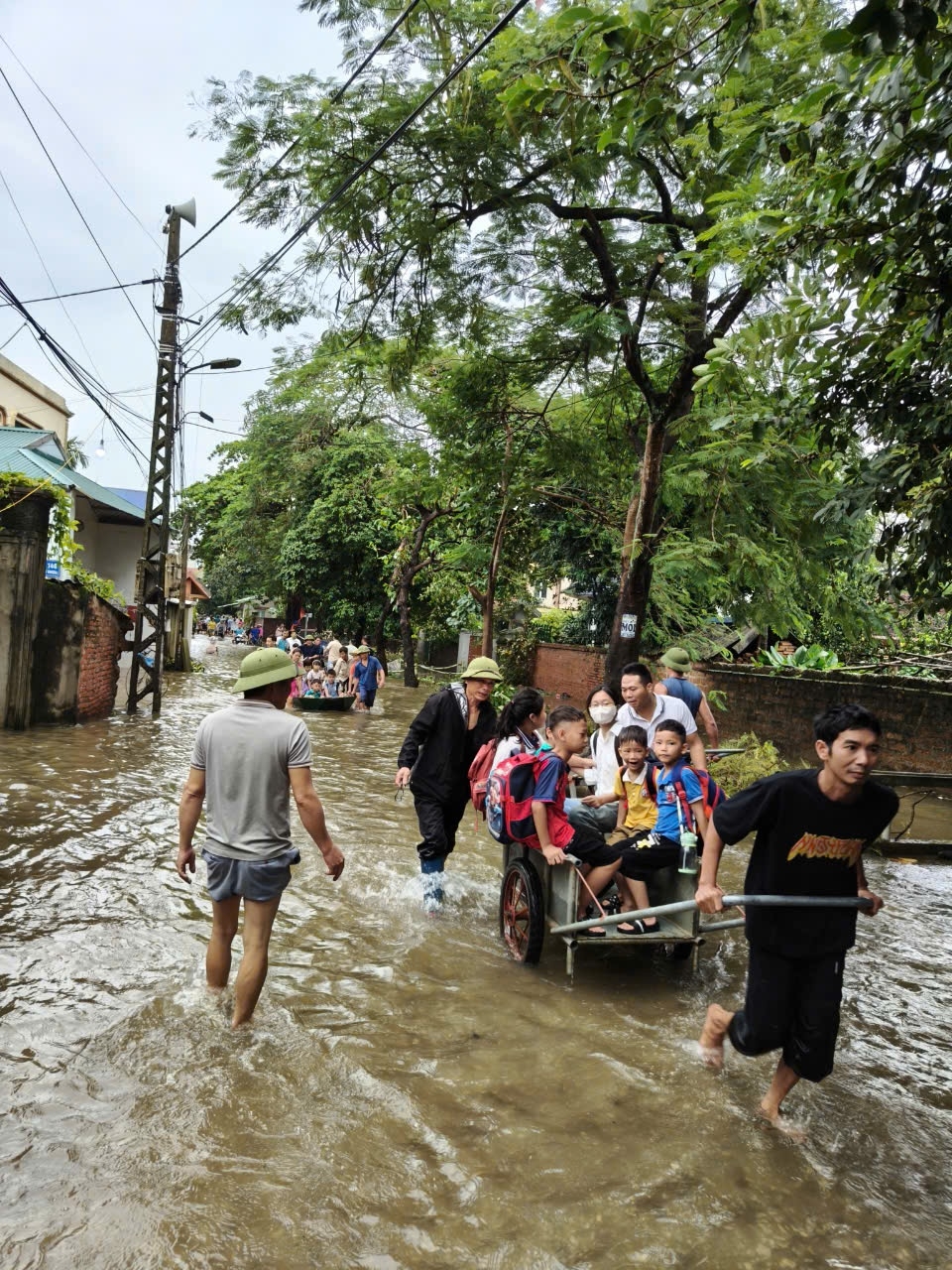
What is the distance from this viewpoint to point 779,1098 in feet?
13.5

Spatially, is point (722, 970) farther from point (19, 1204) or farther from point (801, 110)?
point (801, 110)

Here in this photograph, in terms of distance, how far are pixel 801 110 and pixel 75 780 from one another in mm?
9515

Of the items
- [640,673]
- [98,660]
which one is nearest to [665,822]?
[640,673]

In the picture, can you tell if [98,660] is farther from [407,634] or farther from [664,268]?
[407,634]

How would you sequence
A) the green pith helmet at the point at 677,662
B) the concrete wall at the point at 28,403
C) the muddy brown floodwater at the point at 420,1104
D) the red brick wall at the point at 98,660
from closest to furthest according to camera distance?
the muddy brown floodwater at the point at 420,1104 → the green pith helmet at the point at 677,662 → the red brick wall at the point at 98,660 → the concrete wall at the point at 28,403

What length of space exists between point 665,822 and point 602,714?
6.24ft

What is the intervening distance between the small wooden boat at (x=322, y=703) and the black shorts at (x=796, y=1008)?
16.7 meters

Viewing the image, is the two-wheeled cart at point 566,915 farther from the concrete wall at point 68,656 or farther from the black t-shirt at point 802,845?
the concrete wall at point 68,656

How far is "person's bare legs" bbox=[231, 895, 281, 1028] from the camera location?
4.55 meters

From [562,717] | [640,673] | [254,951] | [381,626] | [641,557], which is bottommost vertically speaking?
[254,951]

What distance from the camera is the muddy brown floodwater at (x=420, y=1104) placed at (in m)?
3.26

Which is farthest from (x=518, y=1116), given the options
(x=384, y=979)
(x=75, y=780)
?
(x=75, y=780)

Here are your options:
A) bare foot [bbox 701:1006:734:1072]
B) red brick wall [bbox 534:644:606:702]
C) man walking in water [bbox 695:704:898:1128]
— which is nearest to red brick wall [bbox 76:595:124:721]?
red brick wall [bbox 534:644:606:702]

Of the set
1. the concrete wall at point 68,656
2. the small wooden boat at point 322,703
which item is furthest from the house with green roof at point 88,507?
the small wooden boat at point 322,703
